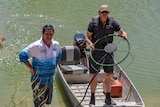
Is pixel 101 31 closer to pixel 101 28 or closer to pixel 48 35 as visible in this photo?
pixel 101 28

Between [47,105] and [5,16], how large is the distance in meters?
9.46

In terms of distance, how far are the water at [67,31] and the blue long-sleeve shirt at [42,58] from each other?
1.24m

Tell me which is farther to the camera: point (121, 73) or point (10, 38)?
point (10, 38)

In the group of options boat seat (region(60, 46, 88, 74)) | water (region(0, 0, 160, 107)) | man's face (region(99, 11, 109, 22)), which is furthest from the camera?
water (region(0, 0, 160, 107))

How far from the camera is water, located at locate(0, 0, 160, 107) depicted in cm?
921

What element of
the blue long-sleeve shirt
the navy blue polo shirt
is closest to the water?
the blue long-sleeve shirt

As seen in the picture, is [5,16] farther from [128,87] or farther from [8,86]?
[128,87]

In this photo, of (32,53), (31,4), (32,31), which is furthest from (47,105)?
(31,4)

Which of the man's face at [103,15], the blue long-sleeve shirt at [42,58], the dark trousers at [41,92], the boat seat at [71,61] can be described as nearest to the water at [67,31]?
the boat seat at [71,61]

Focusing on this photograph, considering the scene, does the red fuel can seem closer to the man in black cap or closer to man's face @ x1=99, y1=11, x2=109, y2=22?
the man in black cap

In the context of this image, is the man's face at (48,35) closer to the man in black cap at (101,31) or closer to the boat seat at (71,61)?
the man in black cap at (101,31)

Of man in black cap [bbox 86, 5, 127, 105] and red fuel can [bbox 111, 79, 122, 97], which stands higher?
man in black cap [bbox 86, 5, 127, 105]

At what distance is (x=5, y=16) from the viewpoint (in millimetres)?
14938

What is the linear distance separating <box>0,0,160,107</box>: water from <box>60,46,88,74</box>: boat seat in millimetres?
629
